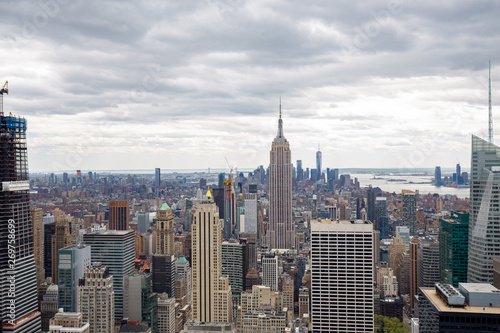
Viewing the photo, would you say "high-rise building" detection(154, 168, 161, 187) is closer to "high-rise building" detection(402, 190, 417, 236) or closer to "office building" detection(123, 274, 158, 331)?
"office building" detection(123, 274, 158, 331)

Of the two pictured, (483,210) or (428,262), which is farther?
(428,262)

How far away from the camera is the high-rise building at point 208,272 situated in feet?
117

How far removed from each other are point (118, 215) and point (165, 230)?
17.4 ft

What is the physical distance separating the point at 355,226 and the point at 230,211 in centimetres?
3629

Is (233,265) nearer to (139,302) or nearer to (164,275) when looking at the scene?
(164,275)

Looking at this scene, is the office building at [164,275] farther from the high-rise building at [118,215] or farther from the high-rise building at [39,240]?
the high-rise building at [39,240]

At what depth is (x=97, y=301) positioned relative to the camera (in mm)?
28234

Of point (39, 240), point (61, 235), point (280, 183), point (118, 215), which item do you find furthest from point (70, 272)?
point (280, 183)

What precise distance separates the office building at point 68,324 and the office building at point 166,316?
8.52 m

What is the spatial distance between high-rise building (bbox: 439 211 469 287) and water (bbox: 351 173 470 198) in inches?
72.6

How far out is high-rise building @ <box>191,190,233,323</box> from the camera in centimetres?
3578

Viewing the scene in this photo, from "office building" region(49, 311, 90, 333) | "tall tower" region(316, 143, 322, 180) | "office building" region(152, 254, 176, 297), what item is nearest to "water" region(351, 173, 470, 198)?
"tall tower" region(316, 143, 322, 180)

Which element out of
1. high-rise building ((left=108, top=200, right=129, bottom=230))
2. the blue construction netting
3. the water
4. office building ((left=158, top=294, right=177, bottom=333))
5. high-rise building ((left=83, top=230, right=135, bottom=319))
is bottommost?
office building ((left=158, top=294, right=177, bottom=333))

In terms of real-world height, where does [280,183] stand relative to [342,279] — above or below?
above
